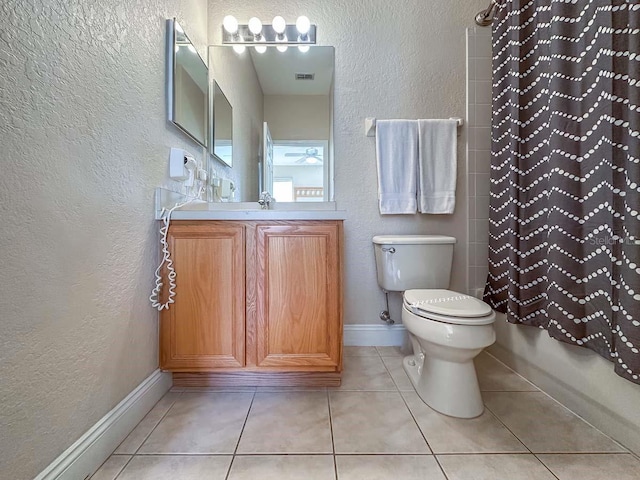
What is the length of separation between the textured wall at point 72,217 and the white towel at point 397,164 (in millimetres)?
1226

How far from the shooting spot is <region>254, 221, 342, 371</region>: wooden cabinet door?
122cm

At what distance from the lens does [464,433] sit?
1028 millimetres

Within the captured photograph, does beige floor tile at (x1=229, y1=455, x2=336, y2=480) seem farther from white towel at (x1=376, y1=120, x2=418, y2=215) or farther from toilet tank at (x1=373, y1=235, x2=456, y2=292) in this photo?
white towel at (x1=376, y1=120, x2=418, y2=215)

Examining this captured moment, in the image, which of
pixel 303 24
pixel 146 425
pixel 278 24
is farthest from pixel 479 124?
pixel 146 425

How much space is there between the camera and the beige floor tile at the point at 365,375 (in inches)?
52.6

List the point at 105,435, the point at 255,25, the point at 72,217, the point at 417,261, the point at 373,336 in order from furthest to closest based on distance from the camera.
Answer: the point at 373,336 < the point at 255,25 < the point at 417,261 < the point at 105,435 < the point at 72,217

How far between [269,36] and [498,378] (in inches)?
91.4

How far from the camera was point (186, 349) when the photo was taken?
1.23m

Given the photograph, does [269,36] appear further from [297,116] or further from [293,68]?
[297,116]

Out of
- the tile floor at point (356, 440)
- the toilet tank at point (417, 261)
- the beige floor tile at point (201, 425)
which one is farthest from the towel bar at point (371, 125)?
the beige floor tile at point (201, 425)

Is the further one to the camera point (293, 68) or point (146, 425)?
point (293, 68)

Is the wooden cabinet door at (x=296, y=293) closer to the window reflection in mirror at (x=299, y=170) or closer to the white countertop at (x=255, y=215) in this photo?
the white countertop at (x=255, y=215)

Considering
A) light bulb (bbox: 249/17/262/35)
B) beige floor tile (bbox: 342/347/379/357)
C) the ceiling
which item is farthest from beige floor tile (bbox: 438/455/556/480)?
light bulb (bbox: 249/17/262/35)

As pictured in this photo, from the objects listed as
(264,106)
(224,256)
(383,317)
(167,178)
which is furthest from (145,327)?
(264,106)
